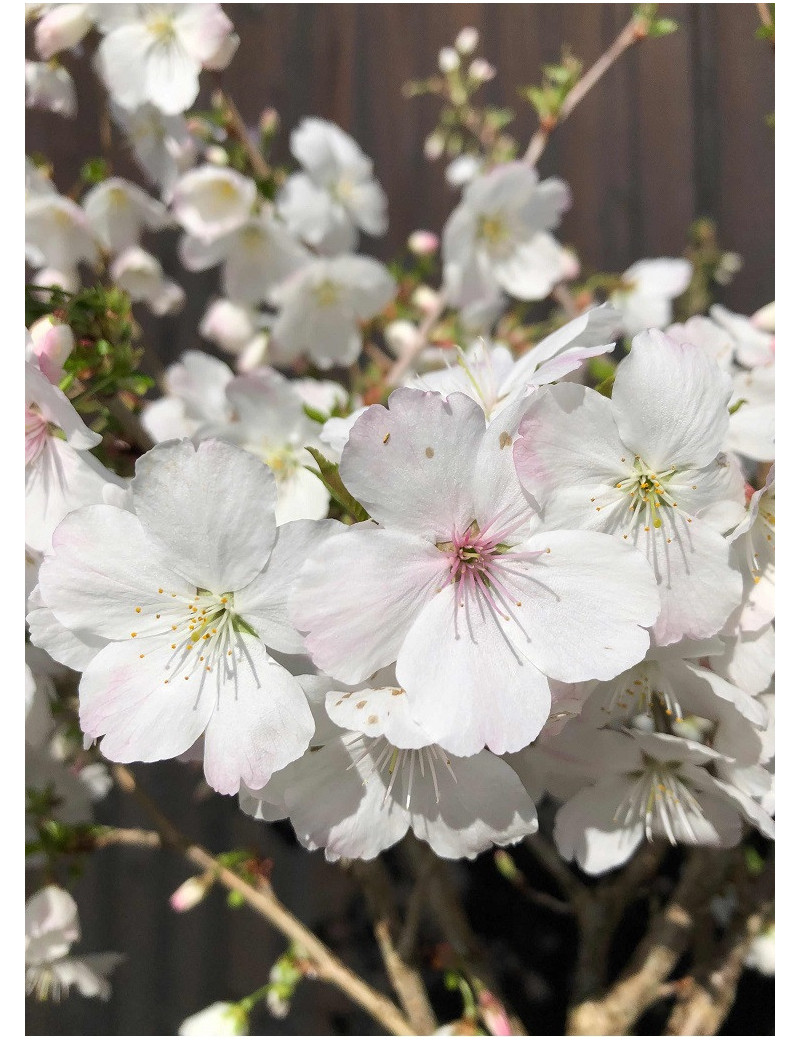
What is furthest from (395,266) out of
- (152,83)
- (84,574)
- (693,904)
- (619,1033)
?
(619,1033)

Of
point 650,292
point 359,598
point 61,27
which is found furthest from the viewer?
point 650,292

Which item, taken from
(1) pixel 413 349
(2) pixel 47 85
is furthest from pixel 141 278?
(1) pixel 413 349

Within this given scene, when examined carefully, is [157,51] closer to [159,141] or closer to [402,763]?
[159,141]

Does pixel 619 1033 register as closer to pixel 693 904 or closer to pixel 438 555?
pixel 693 904

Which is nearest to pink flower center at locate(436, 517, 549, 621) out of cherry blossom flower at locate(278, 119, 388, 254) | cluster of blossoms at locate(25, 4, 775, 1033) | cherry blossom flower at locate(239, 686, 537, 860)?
cluster of blossoms at locate(25, 4, 775, 1033)

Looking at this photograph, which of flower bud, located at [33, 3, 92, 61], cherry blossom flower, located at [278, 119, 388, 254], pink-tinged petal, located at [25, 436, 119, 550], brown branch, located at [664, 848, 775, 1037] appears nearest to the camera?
pink-tinged petal, located at [25, 436, 119, 550]

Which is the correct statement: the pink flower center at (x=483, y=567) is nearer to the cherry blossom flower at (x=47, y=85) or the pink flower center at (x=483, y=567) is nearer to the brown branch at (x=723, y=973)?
the brown branch at (x=723, y=973)

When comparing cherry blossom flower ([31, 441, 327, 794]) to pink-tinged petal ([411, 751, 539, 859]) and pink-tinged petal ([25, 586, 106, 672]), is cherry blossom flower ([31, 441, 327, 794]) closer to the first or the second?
pink-tinged petal ([25, 586, 106, 672])
